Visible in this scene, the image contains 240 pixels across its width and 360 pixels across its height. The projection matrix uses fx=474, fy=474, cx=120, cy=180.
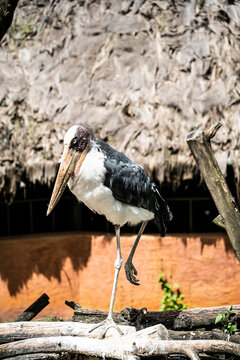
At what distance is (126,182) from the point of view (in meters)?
3.57

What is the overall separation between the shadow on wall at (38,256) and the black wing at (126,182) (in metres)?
2.94

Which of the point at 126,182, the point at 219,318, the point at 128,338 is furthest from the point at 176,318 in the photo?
the point at 126,182

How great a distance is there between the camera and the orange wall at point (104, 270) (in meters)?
6.25

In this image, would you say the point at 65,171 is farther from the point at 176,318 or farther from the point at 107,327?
the point at 176,318

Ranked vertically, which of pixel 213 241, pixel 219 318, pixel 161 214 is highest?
pixel 161 214

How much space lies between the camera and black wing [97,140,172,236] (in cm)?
350

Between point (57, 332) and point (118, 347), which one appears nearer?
point (118, 347)

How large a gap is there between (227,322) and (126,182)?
4.69 ft

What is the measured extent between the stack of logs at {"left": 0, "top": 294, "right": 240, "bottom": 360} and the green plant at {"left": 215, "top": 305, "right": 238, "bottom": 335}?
0.11 feet

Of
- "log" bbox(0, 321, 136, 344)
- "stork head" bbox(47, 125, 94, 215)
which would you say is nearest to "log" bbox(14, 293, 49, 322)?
"log" bbox(0, 321, 136, 344)

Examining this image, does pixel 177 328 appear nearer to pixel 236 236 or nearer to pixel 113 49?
pixel 236 236

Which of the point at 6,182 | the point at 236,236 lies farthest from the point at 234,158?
the point at 6,182

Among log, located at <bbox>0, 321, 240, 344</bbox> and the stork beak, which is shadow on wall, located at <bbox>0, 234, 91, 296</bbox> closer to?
log, located at <bbox>0, 321, 240, 344</bbox>

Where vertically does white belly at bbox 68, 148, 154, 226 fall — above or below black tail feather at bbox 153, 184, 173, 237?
above
